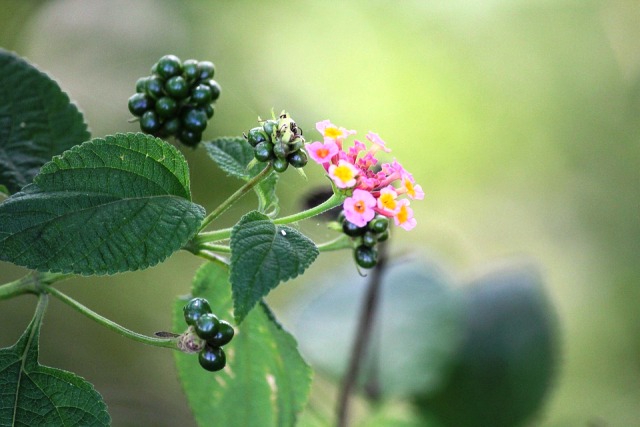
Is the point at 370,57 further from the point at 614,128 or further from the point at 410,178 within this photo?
the point at 410,178

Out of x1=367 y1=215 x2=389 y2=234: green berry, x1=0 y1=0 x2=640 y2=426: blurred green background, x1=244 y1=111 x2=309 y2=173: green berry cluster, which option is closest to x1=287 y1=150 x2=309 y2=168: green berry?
x1=244 y1=111 x2=309 y2=173: green berry cluster

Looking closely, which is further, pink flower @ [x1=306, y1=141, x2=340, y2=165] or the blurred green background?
the blurred green background

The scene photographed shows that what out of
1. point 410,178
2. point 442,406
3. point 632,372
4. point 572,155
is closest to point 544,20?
point 572,155

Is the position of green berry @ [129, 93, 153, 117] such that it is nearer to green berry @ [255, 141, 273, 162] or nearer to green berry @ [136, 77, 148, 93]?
green berry @ [136, 77, 148, 93]

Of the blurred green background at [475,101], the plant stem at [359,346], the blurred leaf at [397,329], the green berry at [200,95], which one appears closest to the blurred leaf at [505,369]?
the blurred leaf at [397,329]

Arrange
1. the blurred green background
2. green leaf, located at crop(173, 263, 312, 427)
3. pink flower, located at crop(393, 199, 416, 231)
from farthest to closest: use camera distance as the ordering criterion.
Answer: the blurred green background
green leaf, located at crop(173, 263, 312, 427)
pink flower, located at crop(393, 199, 416, 231)

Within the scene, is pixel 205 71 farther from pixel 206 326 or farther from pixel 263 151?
pixel 206 326

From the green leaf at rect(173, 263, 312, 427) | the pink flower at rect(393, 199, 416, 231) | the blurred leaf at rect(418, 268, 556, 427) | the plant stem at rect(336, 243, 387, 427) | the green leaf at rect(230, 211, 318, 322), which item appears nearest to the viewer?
the green leaf at rect(230, 211, 318, 322)

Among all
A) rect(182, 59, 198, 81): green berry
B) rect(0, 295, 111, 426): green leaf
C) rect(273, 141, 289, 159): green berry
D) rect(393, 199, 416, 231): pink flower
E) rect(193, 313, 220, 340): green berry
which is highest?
rect(182, 59, 198, 81): green berry

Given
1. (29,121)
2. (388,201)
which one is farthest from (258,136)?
(29,121)
